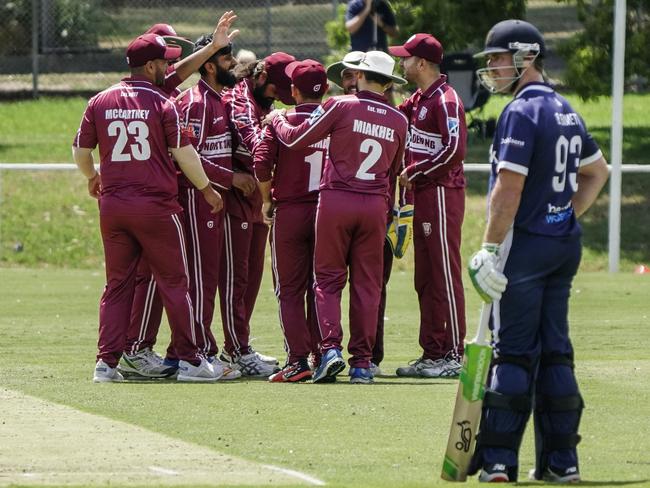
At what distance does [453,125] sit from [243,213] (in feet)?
5.37

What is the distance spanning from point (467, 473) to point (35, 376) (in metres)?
4.35

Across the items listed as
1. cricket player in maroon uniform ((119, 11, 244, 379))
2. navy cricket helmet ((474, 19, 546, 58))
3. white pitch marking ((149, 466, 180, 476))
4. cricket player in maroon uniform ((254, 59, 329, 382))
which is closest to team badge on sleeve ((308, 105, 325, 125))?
cricket player in maroon uniform ((254, 59, 329, 382))

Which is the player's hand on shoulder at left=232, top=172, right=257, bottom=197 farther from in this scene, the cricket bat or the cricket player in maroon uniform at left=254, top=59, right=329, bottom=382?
the cricket bat

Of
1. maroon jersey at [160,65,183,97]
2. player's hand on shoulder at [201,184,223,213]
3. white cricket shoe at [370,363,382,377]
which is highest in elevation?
maroon jersey at [160,65,183,97]

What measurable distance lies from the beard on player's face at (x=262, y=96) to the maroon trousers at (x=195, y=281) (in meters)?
0.86

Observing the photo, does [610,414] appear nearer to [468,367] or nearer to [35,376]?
[468,367]

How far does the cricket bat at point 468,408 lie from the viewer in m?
7.23

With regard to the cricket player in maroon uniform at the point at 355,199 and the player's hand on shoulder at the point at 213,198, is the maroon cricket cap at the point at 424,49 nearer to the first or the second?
the cricket player in maroon uniform at the point at 355,199

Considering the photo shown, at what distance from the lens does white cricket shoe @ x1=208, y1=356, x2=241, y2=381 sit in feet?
35.8

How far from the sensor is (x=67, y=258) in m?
19.8

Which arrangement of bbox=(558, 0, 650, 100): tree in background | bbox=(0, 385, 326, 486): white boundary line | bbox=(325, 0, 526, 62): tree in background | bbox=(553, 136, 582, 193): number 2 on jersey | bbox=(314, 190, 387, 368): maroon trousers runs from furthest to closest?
bbox=(325, 0, 526, 62): tree in background, bbox=(558, 0, 650, 100): tree in background, bbox=(314, 190, 387, 368): maroon trousers, bbox=(553, 136, 582, 193): number 2 on jersey, bbox=(0, 385, 326, 486): white boundary line

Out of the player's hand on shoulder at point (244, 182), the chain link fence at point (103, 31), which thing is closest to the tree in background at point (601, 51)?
the chain link fence at point (103, 31)

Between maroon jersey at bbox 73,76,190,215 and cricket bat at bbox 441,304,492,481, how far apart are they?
11.7 ft

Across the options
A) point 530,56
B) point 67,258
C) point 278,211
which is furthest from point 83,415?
point 67,258
